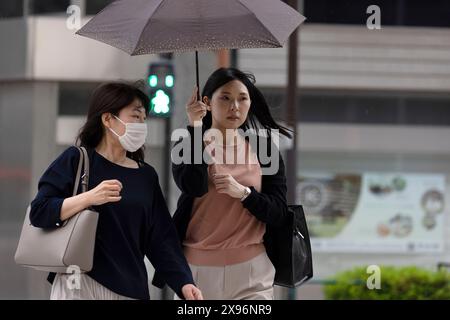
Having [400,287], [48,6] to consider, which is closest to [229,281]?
[400,287]

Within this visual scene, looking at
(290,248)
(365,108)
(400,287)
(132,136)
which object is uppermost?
(365,108)

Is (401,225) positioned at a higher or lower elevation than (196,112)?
lower

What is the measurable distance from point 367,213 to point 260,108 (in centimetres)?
821

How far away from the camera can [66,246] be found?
3600 mm

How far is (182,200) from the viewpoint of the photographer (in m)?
4.24

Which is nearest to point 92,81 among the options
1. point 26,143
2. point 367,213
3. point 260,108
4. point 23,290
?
point 26,143

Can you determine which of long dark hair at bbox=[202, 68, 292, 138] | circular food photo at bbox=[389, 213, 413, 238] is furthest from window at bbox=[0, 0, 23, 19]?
long dark hair at bbox=[202, 68, 292, 138]

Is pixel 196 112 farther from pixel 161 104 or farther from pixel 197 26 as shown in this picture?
pixel 161 104

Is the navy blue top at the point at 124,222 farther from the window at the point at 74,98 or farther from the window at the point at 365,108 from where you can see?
the window at the point at 365,108

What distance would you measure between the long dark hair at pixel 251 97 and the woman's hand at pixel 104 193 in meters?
0.86

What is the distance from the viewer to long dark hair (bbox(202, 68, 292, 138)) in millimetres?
4285

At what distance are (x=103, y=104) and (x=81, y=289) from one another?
2.47 feet

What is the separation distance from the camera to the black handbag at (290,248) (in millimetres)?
4281

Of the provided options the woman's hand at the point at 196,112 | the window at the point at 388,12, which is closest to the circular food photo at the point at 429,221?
the window at the point at 388,12
